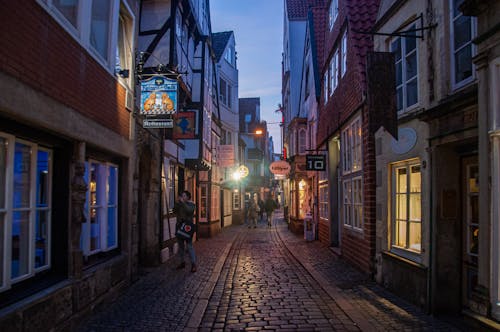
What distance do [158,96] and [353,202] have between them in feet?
17.5

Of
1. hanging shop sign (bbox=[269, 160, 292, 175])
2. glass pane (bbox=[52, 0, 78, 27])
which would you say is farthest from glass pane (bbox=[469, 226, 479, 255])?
hanging shop sign (bbox=[269, 160, 292, 175])

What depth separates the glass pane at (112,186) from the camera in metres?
7.92

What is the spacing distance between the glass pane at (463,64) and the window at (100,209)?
5395mm

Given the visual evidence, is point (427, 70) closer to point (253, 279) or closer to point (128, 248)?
point (253, 279)

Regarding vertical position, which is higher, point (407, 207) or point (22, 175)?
point (22, 175)

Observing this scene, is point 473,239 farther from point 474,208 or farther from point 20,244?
point 20,244

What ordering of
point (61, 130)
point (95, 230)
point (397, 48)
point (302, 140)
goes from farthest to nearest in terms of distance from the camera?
point (302, 140) → point (397, 48) → point (95, 230) → point (61, 130)

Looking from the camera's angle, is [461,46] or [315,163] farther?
[315,163]

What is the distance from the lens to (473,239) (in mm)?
5785

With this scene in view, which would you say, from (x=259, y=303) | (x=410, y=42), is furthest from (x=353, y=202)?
(x=259, y=303)

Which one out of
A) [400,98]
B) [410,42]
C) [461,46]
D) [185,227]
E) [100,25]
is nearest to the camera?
[461,46]

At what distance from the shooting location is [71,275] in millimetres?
5820

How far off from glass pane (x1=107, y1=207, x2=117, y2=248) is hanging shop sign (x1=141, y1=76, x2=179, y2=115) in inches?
80.2

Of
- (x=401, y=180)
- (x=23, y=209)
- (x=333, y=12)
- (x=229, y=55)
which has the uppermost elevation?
(x=229, y=55)
